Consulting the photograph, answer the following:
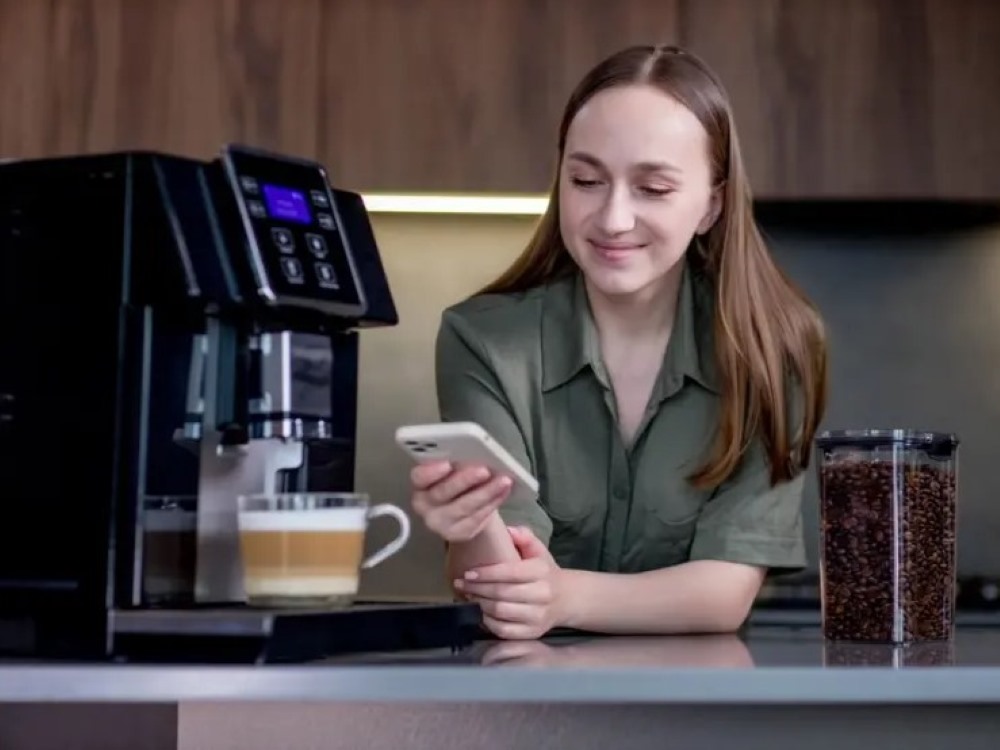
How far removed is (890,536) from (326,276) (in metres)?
0.44

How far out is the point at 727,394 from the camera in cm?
149

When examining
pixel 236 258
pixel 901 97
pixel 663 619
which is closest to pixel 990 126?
pixel 901 97

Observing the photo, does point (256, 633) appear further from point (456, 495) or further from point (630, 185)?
point (630, 185)

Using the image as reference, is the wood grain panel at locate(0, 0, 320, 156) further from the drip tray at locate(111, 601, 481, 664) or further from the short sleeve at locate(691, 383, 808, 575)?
the drip tray at locate(111, 601, 481, 664)

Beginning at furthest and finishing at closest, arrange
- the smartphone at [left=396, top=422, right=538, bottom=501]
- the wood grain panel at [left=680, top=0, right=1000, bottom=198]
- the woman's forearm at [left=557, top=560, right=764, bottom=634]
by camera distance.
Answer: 1. the wood grain panel at [left=680, top=0, right=1000, bottom=198]
2. the woman's forearm at [left=557, top=560, right=764, bottom=634]
3. the smartphone at [left=396, top=422, right=538, bottom=501]

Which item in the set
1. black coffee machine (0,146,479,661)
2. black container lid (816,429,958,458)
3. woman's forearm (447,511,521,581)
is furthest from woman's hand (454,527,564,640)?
black container lid (816,429,958,458)

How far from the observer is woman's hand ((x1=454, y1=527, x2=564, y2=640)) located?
1184 millimetres

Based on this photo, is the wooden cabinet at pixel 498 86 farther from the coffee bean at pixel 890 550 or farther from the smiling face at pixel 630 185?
the coffee bean at pixel 890 550

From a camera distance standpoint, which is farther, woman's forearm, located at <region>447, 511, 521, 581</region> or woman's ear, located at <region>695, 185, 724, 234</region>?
woman's ear, located at <region>695, 185, 724, 234</region>

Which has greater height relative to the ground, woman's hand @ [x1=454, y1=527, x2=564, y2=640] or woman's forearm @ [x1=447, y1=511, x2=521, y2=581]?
woman's forearm @ [x1=447, y1=511, x2=521, y2=581]

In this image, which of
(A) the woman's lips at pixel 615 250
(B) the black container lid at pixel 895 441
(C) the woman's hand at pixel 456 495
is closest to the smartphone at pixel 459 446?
(C) the woman's hand at pixel 456 495

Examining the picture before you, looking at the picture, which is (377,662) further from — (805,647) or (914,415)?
(914,415)

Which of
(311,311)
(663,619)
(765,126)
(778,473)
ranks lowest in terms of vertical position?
(663,619)

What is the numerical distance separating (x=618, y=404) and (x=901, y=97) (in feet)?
3.17
